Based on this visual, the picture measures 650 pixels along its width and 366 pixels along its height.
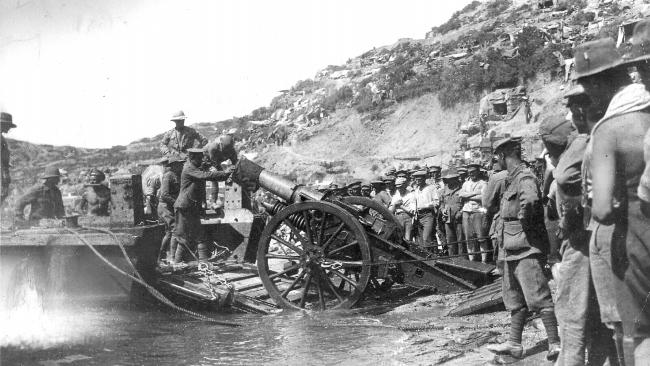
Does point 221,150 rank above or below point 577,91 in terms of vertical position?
below

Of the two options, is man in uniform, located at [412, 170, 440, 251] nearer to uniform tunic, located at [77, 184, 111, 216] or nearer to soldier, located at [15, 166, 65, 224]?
uniform tunic, located at [77, 184, 111, 216]

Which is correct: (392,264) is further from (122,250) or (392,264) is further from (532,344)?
(122,250)

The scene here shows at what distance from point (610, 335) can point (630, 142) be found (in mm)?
1614

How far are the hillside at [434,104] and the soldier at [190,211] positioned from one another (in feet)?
51.2

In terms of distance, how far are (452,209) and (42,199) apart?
7049 mm

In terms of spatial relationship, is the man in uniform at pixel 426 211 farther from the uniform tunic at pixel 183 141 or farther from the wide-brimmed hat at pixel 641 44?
the wide-brimmed hat at pixel 641 44

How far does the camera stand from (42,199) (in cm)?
892

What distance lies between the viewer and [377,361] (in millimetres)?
4914

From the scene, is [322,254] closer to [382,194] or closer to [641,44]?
[641,44]

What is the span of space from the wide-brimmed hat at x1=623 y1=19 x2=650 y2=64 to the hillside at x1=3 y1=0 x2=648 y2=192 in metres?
20.3

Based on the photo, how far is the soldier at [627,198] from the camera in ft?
8.70

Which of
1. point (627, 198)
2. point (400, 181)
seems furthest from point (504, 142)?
point (400, 181)

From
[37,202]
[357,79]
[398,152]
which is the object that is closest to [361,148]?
[398,152]

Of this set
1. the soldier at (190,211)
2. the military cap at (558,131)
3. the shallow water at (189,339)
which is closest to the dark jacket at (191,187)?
the soldier at (190,211)
